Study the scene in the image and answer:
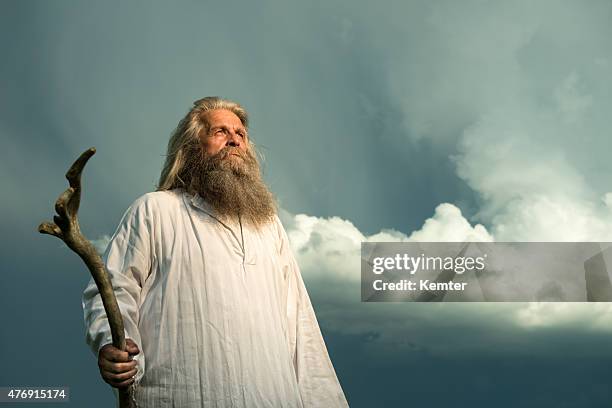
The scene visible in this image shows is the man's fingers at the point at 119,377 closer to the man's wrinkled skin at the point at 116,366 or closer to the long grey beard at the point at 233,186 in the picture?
the man's wrinkled skin at the point at 116,366

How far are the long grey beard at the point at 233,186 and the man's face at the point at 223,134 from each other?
0.04 meters

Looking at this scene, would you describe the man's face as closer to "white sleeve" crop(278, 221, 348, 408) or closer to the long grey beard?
the long grey beard

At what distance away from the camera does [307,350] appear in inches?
162

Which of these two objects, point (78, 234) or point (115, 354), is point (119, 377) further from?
point (78, 234)

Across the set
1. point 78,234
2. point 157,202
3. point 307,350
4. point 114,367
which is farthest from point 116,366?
point 307,350

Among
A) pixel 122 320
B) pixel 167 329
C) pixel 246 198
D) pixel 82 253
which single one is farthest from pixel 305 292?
pixel 82 253

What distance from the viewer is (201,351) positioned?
3.63 m

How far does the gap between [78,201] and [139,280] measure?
931mm

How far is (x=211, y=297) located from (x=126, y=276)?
0.42 meters

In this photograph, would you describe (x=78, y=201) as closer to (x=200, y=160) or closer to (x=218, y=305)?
(x=218, y=305)

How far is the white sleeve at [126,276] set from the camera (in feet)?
11.4

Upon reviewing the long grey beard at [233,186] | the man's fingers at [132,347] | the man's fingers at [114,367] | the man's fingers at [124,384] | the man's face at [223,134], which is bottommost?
the man's fingers at [124,384]

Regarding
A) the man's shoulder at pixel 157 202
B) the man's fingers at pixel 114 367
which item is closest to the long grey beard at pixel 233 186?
the man's shoulder at pixel 157 202

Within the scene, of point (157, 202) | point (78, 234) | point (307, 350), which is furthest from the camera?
point (307, 350)
